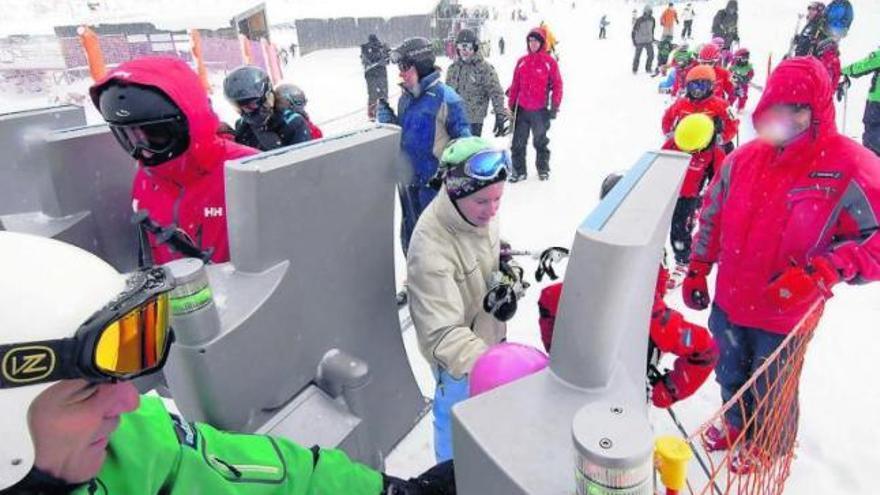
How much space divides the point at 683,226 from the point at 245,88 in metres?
3.61

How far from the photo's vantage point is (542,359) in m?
1.20

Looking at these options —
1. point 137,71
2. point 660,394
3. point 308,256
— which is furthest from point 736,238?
point 137,71

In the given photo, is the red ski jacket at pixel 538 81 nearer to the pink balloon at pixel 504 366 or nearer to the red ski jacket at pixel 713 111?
the red ski jacket at pixel 713 111

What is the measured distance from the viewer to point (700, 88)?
15.7 feet

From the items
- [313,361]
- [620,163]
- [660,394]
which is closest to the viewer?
[660,394]

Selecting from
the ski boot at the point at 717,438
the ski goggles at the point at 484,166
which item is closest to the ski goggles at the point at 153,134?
the ski goggles at the point at 484,166

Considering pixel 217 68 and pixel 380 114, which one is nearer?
pixel 380 114

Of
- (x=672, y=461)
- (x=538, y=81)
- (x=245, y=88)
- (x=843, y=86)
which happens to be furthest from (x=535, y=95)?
(x=672, y=461)

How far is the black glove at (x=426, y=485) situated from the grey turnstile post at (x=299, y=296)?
336mm

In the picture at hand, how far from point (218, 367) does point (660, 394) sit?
1412 mm

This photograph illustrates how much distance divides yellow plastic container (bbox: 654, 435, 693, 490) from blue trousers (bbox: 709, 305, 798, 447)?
1934 mm

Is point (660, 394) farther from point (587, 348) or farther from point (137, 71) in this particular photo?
point (137, 71)

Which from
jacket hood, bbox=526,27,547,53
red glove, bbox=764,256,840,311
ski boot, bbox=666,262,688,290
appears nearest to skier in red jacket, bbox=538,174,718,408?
red glove, bbox=764,256,840,311

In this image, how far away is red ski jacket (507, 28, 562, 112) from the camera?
7.18 metres
